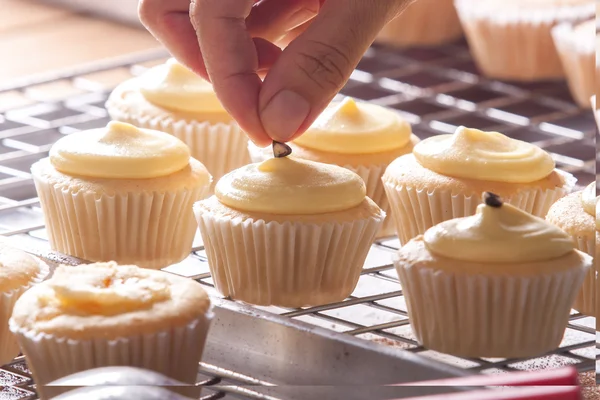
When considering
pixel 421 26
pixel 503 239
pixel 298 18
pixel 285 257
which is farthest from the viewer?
pixel 421 26

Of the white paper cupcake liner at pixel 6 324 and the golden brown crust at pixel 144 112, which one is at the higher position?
the golden brown crust at pixel 144 112

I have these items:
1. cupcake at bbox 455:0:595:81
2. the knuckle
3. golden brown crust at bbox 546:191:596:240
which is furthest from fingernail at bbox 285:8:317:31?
cupcake at bbox 455:0:595:81

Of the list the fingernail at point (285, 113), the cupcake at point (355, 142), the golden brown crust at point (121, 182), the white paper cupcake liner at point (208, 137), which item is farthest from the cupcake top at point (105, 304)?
the white paper cupcake liner at point (208, 137)

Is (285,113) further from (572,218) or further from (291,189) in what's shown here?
(572,218)

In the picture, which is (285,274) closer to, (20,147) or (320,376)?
(320,376)

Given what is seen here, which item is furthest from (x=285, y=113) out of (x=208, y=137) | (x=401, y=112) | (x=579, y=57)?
(x=579, y=57)

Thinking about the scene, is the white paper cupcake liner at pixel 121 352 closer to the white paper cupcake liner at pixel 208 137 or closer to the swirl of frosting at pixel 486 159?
the swirl of frosting at pixel 486 159

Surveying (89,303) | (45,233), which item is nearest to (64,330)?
(89,303)
